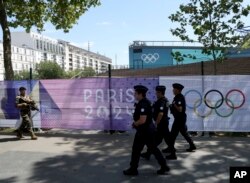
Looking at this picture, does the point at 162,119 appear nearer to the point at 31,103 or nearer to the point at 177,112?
the point at 177,112

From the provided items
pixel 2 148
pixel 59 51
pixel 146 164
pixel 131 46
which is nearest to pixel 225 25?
pixel 146 164

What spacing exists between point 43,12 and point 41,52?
132299 millimetres

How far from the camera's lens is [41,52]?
146 meters

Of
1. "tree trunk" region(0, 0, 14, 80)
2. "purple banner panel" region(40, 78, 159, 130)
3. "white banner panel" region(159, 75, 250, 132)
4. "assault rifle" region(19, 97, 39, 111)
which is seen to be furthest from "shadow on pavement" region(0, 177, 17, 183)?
"tree trunk" region(0, 0, 14, 80)

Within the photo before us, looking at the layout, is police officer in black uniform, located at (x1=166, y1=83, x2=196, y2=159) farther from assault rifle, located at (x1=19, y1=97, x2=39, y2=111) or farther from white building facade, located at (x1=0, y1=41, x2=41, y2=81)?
white building facade, located at (x1=0, y1=41, x2=41, y2=81)

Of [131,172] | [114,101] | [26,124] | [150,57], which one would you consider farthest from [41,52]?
[131,172]

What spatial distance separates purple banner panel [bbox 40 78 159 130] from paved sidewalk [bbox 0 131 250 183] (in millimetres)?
626

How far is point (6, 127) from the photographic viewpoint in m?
13.6

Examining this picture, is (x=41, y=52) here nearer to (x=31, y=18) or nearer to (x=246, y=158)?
(x=31, y=18)

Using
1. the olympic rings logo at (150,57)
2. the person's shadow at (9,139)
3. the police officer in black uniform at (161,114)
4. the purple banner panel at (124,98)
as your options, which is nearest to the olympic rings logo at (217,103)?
the purple banner panel at (124,98)

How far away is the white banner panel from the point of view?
37.8 feet

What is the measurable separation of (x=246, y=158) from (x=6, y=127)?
28.0 feet

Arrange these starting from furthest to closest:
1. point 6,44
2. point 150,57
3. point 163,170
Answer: point 150,57 → point 6,44 → point 163,170

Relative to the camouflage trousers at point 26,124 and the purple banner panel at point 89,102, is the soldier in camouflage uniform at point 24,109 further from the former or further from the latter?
the purple banner panel at point 89,102
